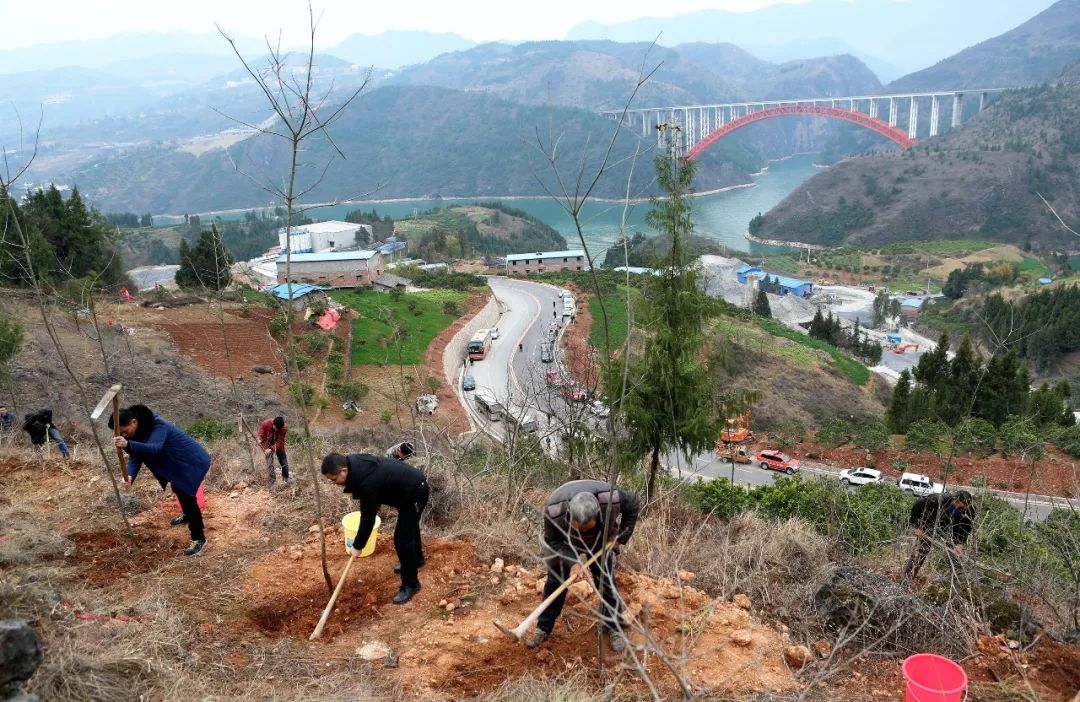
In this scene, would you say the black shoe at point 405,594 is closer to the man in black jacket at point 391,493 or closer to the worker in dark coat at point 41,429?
the man in black jacket at point 391,493

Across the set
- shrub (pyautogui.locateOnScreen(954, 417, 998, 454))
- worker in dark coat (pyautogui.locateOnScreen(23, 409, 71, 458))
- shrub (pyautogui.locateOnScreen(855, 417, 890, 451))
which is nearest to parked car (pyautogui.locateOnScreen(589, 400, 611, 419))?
worker in dark coat (pyautogui.locateOnScreen(23, 409, 71, 458))

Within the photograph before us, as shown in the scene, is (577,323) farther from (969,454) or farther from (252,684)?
(252,684)

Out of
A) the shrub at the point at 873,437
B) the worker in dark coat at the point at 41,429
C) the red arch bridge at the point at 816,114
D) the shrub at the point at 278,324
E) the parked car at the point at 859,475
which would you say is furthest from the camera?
the red arch bridge at the point at 816,114

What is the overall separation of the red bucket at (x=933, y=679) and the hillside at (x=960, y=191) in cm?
8424

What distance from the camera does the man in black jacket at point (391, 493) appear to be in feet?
12.8

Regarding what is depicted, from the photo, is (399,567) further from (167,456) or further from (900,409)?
(900,409)

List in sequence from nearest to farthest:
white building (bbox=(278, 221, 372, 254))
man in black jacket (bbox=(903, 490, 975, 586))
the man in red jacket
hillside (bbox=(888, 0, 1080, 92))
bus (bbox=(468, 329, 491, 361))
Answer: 1. man in black jacket (bbox=(903, 490, 975, 586))
2. the man in red jacket
3. bus (bbox=(468, 329, 491, 361))
4. white building (bbox=(278, 221, 372, 254))
5. hillside (bbox=(888, 0, 1080, 92))

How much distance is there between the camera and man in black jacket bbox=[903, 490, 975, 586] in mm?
4602

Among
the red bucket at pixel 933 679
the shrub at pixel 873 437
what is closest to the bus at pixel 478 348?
the shrub at pixel 873 437

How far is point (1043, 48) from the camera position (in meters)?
158

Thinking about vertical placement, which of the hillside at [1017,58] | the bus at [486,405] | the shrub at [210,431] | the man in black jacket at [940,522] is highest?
the hillside at [1017,58]

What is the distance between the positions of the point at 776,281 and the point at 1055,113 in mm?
65128

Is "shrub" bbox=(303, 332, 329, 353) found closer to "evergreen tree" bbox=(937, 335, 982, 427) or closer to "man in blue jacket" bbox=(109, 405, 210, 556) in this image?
"man in blue jacket" bbox=(109, 405, 210, 556)

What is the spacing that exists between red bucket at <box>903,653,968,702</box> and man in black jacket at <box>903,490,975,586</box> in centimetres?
129
